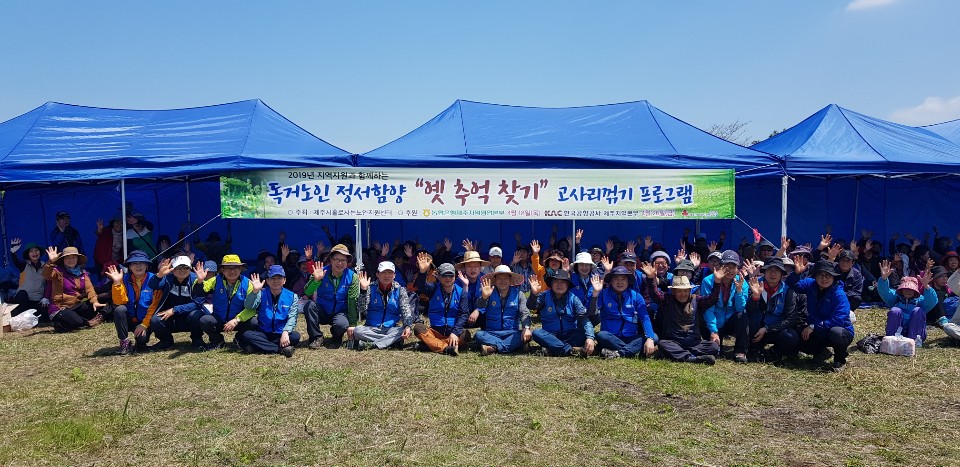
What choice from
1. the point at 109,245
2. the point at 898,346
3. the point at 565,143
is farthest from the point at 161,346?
the point at 898,346

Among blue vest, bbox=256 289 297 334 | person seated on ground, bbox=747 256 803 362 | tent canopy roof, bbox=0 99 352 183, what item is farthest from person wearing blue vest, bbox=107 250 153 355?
person seated on ground, bbox=747 256 803 362

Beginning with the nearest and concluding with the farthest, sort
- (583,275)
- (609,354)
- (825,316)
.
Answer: (825,316)
(609,354)
(583,275)

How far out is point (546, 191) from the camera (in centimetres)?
864

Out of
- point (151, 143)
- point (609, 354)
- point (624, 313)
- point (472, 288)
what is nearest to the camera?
point (609, 354)

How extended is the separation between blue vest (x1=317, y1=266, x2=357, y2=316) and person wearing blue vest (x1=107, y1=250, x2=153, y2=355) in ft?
5.18

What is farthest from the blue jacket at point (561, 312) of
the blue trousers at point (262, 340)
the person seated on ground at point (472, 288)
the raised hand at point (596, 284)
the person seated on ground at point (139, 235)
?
the person seated on ground at point (139, 235)

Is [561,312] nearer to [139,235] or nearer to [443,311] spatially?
[443,311]

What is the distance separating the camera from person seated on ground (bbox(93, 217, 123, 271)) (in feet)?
31.1

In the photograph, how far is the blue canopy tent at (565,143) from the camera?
864 centimetres

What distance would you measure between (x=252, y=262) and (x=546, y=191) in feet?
18.2

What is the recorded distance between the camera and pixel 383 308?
6320 millimetres

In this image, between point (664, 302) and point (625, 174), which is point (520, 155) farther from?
point (664, 302)

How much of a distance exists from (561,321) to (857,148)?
240 inches

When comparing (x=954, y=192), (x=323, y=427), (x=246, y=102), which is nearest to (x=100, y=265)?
(x=246, y=102)
